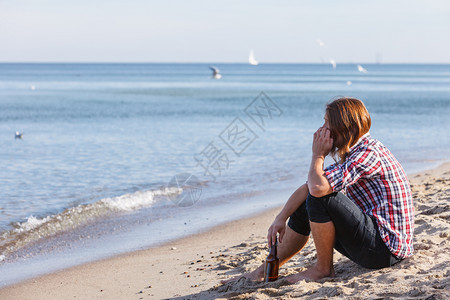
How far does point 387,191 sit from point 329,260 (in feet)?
1.87

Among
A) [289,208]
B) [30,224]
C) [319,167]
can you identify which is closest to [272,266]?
[289,208]

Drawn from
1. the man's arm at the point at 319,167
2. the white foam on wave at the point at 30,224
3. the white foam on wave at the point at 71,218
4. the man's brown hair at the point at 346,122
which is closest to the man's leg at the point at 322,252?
the man's arm at the point at 319,167

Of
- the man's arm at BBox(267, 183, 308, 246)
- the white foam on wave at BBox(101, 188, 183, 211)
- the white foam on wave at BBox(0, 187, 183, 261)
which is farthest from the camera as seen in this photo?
the white foam on wave at BBox(101, 188, 183, 211)

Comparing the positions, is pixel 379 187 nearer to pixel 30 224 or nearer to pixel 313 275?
pixel 313 275

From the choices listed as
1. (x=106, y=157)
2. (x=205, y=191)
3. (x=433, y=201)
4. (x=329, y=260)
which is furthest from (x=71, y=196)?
(x=329, y=260)

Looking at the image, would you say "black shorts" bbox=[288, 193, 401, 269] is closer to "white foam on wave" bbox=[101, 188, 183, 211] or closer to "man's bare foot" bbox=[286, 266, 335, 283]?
"man's bare foot" bbox=[286, 266, 335, 283]

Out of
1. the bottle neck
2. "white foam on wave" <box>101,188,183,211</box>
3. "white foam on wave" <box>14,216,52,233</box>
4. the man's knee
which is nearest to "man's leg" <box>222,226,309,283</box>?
the bottle neck

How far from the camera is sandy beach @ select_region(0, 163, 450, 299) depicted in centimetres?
324

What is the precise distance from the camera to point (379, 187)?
3307 mm

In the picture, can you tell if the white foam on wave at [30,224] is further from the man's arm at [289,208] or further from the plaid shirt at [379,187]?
the plaid shirt at [379,187]

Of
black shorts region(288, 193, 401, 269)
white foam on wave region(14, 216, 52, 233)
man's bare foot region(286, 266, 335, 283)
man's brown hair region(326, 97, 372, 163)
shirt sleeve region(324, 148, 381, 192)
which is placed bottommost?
white foam on wave region(14, 216, 52, 233)

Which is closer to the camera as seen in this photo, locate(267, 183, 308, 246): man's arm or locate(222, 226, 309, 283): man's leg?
locate(267, 183, 308, 246): man's arm

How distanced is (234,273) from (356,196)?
1.26m

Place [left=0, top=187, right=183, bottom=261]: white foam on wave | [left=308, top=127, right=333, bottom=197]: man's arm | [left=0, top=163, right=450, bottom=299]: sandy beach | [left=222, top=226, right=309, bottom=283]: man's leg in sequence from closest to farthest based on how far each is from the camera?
1. [left=308, top=127, right=333, bottom=197]: man's arm
2. [left=0, top=163, right=450, bottom=299]: sandy beach
3. [left=222, top=226, right=309, bottom=283]: man's leg
4. [left=0, top=187, right=183, bottom=261]: white foam on wave
